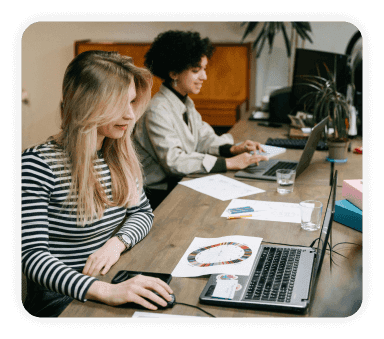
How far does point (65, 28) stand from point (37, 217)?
387 cm

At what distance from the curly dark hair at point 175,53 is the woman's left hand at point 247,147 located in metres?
0.49

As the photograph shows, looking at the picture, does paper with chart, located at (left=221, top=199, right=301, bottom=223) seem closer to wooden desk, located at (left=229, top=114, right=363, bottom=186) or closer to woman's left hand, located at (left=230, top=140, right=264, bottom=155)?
wooden desk, located at (left=229, top=114, right=363, bottom=186)

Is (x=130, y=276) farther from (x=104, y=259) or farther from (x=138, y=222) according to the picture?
(x=138, y=222)

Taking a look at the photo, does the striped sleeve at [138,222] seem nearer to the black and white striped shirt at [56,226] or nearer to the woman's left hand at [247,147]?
the black and white striped shirt at [56,226]

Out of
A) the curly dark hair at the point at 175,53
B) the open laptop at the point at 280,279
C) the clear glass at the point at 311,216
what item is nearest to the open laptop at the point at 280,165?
the clear glass at the point at 311,216

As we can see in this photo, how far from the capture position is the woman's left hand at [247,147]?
2.37m

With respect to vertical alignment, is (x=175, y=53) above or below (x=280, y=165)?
above

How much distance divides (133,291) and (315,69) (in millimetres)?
2486

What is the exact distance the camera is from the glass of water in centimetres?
183

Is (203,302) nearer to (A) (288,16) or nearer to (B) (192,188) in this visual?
(A) (288,16)

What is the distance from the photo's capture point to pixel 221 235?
1.39 metres

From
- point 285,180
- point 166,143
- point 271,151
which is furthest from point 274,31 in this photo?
point 285,180

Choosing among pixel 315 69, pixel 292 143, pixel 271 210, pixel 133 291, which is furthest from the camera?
pixel 315 69

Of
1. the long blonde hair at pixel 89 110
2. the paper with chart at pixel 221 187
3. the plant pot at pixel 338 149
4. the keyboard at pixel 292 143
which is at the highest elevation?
the long blonde hair at pixel 89 110
